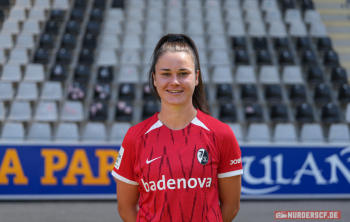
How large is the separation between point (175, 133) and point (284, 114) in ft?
18.0

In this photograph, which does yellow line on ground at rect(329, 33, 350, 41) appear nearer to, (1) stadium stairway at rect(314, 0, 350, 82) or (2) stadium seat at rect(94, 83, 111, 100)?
(1) stadium stairway at rect(314, 0, 350, 82)

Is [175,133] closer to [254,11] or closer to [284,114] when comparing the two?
[284,114]

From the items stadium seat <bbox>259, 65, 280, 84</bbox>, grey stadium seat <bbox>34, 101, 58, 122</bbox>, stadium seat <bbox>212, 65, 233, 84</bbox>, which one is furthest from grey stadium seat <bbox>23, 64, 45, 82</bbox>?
stadium seat <bbox>259, 65, 280, 84</bbox>

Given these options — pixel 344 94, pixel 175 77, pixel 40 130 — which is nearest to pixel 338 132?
pixel 344 94

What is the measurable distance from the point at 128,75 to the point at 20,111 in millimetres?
2035

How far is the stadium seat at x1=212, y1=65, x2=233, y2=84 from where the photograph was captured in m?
7.18

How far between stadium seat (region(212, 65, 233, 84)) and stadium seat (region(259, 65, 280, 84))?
0.60 metres

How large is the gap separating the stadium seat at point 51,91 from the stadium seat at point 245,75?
3.30m

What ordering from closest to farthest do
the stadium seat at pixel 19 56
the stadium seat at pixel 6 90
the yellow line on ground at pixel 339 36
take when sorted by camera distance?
1. the stadium seat at pixel 6 90
2. the stadium seat at pixel 19 56
3. the yellow line on ground at pixel 339 36

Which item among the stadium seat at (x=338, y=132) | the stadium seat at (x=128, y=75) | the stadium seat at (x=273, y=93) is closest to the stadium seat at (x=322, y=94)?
the stadium seat at (x=273, y=93)

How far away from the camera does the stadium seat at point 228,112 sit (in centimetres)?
634

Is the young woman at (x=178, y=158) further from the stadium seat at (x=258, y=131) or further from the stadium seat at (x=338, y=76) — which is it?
the stadium seat at (x=338, y=76)

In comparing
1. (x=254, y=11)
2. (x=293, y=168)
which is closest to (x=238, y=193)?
(x=293, y=168)

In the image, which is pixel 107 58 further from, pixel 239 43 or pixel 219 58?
pixel 239 43
